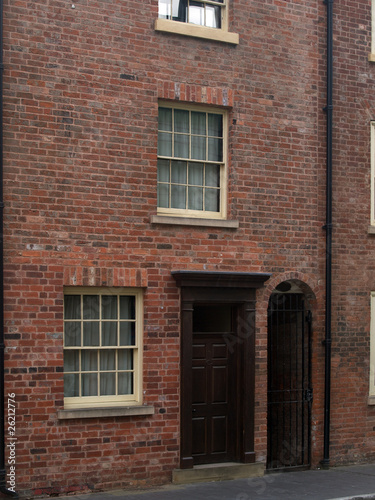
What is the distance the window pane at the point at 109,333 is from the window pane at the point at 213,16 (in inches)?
206

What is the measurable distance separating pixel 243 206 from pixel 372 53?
4.08m

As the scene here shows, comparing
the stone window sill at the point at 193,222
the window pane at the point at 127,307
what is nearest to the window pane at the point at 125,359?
the window pane at the point at 127,307

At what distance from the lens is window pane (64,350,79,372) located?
423 inches

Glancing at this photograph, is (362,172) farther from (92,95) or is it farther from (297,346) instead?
(92,95)

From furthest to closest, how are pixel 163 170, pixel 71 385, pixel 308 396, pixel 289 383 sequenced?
1. pixel 289 383
2. pixel 308 396
3. pixel 163 170
4. pixel 71 385

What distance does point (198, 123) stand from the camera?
11922 mm

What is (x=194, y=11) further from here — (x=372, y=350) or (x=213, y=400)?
(x=372, y=350)

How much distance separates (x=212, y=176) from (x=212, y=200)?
401 mm

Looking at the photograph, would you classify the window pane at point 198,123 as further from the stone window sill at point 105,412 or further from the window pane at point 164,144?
the stone window sill at point 105,412

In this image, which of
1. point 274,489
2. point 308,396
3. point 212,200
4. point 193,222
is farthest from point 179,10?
point 274,489

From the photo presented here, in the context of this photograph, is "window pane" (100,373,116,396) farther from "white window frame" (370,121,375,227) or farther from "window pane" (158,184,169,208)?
"white window frame" (370,121,375,227)

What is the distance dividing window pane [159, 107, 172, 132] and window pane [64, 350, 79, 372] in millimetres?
3851

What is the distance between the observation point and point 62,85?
1067cm

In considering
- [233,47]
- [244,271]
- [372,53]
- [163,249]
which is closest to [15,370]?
[163,249]
